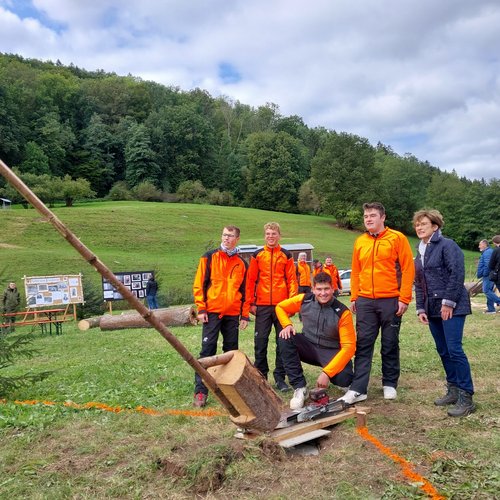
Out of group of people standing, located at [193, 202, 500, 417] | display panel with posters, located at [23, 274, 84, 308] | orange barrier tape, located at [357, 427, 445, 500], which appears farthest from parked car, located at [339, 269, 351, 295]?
orange barrier tape, located at [357, 427, 445, 500]

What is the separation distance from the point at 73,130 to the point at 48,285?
81305 mm

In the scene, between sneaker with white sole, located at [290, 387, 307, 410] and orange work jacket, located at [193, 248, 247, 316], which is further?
orange work jacket, located at [193, 248, 247, 316]

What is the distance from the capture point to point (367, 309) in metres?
5.57

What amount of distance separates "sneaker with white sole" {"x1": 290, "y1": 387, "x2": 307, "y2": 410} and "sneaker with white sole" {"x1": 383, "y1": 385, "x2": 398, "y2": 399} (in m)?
0.94

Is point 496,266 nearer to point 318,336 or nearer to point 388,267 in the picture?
point 388,267

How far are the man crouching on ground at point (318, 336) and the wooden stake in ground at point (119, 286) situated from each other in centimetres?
122

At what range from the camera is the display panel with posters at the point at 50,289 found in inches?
695

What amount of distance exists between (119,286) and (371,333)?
297 cm

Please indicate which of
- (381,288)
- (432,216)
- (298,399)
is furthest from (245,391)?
(432,216)

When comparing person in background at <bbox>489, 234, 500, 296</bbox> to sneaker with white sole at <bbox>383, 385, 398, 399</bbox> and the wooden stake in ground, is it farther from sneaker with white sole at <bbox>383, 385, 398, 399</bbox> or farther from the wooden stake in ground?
the wooden stake in ground

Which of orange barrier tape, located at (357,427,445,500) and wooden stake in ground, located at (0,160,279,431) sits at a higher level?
wooden stake in ground, located at (0,160,279,431)

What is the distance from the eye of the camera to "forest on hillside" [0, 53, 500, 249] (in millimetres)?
67938

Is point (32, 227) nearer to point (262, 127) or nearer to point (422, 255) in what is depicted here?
point (422, 255)

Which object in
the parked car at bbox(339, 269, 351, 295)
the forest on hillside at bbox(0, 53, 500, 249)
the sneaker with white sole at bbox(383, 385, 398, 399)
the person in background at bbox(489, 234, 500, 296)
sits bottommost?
the parked car at bbox(339, 269, 351, 295)
